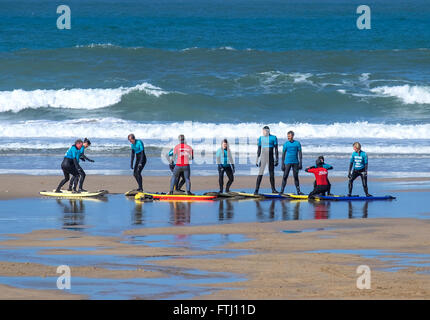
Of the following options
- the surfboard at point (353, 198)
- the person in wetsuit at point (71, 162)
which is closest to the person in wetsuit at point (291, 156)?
the surfboard at point (353, 198)

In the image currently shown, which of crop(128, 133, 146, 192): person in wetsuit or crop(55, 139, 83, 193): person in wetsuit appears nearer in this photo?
crop(55, 139, 83, 193): person in wetsuit

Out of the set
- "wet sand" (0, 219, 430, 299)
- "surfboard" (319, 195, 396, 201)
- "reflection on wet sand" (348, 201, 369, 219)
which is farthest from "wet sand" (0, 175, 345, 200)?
"wet sand" (0, 219, 430, 299)

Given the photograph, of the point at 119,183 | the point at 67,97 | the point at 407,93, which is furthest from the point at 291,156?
the point at 407,93

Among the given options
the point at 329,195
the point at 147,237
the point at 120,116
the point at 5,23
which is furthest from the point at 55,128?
the point at 5,23

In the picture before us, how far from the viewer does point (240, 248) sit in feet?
42.5

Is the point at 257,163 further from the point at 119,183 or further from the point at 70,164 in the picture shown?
the point at 70,164

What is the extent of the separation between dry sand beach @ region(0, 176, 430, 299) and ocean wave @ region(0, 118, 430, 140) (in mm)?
18746

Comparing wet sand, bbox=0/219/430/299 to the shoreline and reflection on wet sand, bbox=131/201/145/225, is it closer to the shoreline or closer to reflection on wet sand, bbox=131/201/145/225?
reflection on wet sand, bbox=131/201/145/225

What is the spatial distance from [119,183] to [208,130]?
1365cm

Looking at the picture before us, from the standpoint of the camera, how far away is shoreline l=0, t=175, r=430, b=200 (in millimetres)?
20734

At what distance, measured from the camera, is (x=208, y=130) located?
35.5 m

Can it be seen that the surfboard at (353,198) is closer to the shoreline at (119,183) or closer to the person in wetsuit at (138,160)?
the shoreline at (119,183)

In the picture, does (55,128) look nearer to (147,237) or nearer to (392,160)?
(392,160)

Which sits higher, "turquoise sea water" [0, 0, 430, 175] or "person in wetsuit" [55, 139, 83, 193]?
"turquoise sea water" [0, 0, 430, 175]
